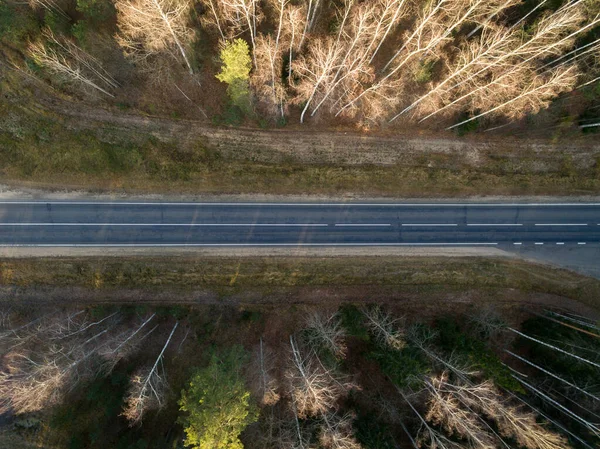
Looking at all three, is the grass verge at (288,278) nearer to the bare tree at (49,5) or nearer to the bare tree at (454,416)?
the bare tree at (454,416)

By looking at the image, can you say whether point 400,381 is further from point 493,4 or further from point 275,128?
point 493,4

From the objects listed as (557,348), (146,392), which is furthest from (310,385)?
(557,348)

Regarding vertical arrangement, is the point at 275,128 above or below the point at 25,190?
above

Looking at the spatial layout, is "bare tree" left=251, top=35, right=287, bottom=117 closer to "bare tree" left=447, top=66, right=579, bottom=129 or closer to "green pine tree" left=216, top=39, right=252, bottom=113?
"green pine tree" left=216, top=39, right=252, bottom=113

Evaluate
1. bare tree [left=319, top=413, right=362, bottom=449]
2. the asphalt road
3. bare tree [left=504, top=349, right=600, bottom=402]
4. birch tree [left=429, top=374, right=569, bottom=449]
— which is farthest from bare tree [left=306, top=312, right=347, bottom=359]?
bare tree [left=504, top=349, right=600, bottom=402]

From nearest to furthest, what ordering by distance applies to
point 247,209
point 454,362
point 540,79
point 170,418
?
1. point 540,79
2. point 454,362
3. point 170,418
4. point 247,209

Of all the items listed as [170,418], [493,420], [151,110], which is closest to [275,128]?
[151,110]

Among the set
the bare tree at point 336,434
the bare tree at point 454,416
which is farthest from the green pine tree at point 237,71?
the bare tree at point 454,416
